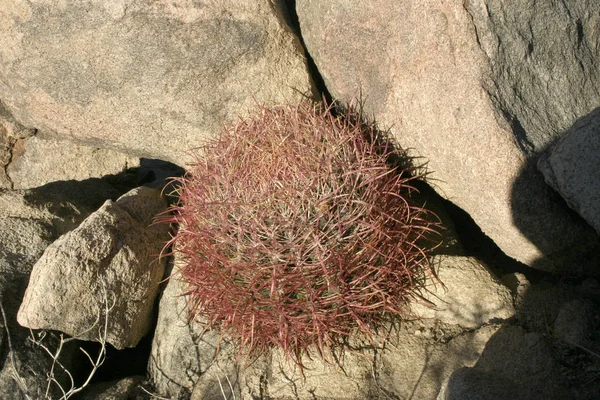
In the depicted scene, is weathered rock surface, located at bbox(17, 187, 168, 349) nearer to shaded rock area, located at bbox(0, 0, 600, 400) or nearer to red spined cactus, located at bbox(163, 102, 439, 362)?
shaded rock area, located at bbox(0, 0, 600, 400)

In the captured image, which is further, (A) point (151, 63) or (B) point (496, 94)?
(A) point (151, 63)

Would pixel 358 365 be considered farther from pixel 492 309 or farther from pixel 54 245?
pixel 54 245

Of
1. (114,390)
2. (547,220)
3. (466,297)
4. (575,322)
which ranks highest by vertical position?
(547,220)

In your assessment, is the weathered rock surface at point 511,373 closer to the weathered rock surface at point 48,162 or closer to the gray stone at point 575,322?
the gray stone at point 575,322

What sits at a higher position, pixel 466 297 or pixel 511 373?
pixel 466 297

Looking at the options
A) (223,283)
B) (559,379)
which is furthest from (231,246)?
(559,379)

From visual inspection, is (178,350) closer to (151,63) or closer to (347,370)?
(347,370)

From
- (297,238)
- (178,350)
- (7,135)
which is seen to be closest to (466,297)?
(297,238)
